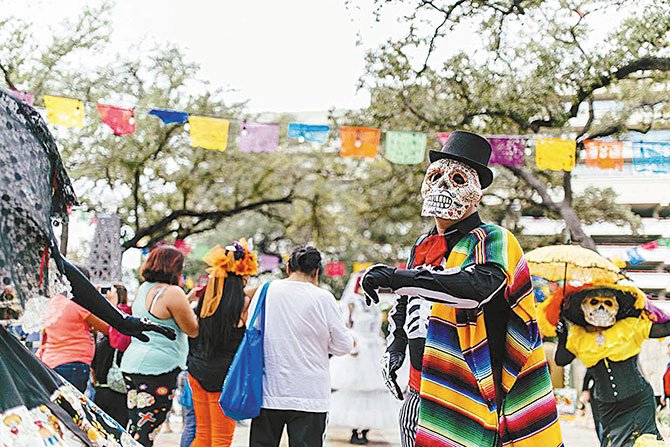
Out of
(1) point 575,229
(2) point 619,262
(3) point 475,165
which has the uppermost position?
(1) point 575,229

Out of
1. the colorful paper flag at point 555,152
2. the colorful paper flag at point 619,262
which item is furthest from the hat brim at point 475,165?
the colorful paper flag at point 555,152

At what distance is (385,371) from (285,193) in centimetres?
1983

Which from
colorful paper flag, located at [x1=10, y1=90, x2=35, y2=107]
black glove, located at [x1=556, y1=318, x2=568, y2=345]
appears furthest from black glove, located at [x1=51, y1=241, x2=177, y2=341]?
black glove, located at [x1=556, y1=318, x2=568, y2=345]

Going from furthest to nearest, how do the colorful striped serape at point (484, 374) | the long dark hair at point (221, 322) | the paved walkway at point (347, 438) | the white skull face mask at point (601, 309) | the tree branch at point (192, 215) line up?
the tree branch at point (192, 215) < the paved walkway at point (347, 438) < the white skull face mask at point (601, 309) < the long dark hair at point (221, 322) < the colorful striped serape at point (484, 374)

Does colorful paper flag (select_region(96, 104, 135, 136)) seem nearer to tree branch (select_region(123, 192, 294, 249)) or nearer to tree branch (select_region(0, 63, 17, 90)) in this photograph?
tree branch (select_region(0, 63, 17, 90))

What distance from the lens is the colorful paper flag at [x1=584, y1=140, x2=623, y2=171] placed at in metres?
12.7

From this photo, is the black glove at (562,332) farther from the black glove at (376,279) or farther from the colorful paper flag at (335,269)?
the colorful paper flag at (335,269)

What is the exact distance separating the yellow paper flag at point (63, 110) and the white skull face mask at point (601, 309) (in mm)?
8298

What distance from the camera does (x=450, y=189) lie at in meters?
3.45

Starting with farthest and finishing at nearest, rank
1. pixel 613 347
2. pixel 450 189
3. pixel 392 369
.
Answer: pixel 613 347, pixel 392 369, pixel 450 189

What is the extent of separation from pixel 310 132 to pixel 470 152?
979 cm

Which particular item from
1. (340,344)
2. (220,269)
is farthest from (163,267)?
(340,344)

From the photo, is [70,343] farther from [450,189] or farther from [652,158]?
[652,158]

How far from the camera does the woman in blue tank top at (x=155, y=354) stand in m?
5.36
